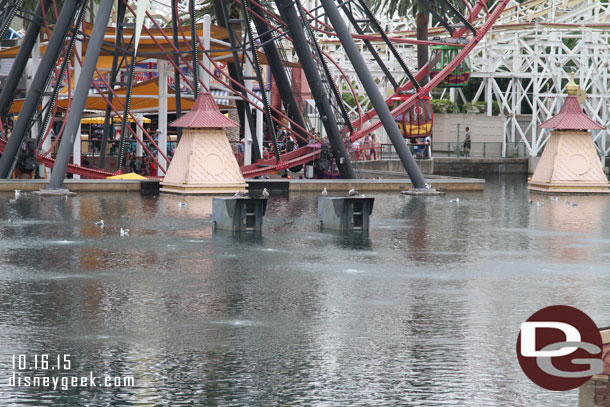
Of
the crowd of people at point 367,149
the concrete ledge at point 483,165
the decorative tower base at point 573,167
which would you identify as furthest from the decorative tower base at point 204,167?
the concrete ledge at point 483,165

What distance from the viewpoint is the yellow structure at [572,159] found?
127 feet

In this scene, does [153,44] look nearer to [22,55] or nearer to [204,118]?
[22,55]

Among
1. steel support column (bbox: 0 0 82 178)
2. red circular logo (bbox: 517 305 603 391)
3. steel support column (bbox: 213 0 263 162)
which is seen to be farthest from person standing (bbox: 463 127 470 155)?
red circular logo (bbox: 517 305 603 391)

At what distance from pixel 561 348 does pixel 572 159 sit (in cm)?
3211

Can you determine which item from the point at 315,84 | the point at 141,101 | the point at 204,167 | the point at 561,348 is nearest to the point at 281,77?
the point at 315,84

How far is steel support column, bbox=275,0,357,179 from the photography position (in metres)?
36.4

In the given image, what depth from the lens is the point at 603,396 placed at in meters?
8.11

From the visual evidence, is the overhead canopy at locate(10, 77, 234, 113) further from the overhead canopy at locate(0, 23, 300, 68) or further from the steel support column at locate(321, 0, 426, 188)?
the steel support column at locate(321, 0, 426, 188)

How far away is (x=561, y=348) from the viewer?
8117mm

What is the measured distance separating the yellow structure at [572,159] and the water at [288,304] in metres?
11.9

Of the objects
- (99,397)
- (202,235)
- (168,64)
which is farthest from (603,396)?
(168,64)

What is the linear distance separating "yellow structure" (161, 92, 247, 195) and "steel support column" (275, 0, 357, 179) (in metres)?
3.79

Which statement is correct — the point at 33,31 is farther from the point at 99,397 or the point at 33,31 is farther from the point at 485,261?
the point at 99,397

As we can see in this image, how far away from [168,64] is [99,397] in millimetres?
31354
